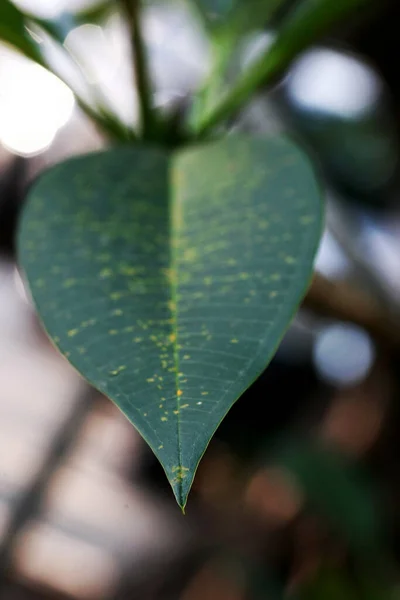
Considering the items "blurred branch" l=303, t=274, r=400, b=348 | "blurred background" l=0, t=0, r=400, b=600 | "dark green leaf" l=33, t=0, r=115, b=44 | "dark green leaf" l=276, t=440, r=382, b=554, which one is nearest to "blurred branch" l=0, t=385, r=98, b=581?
"blurred background" l=0, t=0, r=400, b=600

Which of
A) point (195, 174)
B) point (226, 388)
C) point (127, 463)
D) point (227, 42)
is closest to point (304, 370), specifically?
point (127, 463)

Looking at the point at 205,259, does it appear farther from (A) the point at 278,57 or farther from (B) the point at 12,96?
(B) the point at 12,96

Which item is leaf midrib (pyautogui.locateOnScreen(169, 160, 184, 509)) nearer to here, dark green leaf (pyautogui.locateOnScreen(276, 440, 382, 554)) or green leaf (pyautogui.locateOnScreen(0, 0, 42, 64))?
green leaf (pyautogui.locateOnScreen(0, 0, 42, 64))

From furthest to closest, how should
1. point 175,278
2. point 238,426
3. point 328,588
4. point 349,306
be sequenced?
point 238,426, point 328,588, point 349,306, point 175,278

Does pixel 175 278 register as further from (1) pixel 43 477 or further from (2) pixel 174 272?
A: (1) pixel 43 477

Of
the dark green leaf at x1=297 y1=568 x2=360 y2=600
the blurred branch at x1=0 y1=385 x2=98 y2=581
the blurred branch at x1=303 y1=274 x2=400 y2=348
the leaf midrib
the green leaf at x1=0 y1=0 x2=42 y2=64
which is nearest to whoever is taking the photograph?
the leaf midrib

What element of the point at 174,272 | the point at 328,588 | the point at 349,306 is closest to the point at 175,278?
the point at 174,272
